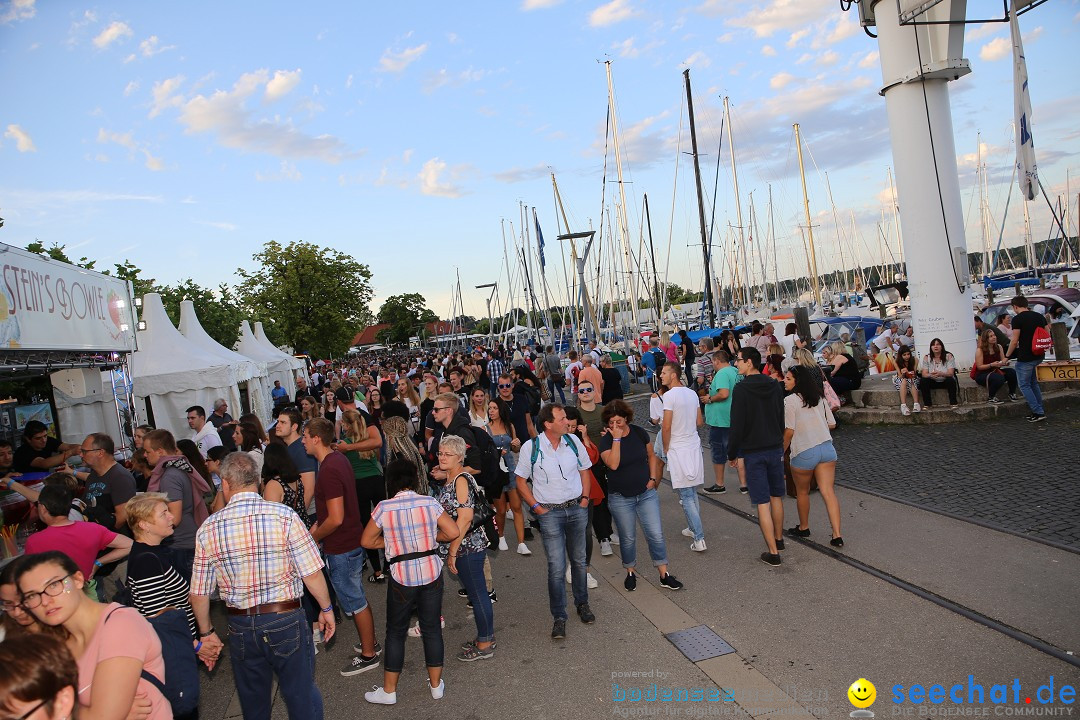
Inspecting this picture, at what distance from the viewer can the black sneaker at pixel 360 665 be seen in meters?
5.34

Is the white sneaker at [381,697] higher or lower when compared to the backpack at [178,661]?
lower

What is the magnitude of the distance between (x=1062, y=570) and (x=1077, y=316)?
12.4m

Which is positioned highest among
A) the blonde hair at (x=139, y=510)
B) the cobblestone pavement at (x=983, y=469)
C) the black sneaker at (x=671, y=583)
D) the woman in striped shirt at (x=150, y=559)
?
the blonde hair at (x=139, y=510)

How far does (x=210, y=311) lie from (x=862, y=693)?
4405cm

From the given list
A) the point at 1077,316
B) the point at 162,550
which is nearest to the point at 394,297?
the point at 1077,316

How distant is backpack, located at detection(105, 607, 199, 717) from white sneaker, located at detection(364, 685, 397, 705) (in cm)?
135

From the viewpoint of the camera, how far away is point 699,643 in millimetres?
5133

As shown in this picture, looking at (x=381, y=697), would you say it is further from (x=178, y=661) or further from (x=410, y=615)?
(x=178, y=661)

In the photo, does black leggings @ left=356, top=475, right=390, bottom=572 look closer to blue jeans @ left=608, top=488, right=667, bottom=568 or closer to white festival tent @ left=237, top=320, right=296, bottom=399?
blue jeans @ left=608, top=488, right=667, bottom=568

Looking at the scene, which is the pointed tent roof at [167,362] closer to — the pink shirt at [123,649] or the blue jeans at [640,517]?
the blue jeans at [640,517]

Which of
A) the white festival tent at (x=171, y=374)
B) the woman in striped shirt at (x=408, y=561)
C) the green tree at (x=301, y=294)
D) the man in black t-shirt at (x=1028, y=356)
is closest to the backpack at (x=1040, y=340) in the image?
the man in black t-shirt at (x=1028, y=356)

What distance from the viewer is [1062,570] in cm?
561

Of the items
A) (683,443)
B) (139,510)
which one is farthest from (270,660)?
(683,443)

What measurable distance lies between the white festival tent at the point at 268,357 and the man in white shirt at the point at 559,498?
817 inches
